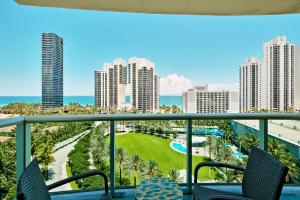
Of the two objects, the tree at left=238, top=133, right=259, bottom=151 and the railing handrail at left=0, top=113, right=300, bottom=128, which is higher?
the railing handrail at left=0, top=113, right=300, bottom=128

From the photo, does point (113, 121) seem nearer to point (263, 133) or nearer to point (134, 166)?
point (134, 166)

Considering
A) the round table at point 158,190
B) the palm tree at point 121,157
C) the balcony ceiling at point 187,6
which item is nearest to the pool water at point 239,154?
the round table at point 158,190

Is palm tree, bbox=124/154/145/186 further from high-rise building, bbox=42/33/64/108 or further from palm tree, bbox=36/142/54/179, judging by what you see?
high-rise building, bbox=42/33/64/108

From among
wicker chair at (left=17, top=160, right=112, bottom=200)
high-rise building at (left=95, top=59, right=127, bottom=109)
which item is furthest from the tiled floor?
high-rise building at (left=95, top=59, right=127, bottom=109)

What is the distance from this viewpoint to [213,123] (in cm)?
364

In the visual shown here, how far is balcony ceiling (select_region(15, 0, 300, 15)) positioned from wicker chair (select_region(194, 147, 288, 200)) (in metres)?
2.13

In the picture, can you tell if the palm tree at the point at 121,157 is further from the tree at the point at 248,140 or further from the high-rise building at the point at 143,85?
the high-rise building at the point at 143,85

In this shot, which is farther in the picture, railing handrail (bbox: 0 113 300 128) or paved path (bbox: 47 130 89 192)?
paved path (bbox: 47 130 89 192)

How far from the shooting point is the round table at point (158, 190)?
2.33m

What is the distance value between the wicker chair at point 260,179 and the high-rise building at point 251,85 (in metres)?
9.15

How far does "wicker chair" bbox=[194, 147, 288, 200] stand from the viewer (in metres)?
1.84

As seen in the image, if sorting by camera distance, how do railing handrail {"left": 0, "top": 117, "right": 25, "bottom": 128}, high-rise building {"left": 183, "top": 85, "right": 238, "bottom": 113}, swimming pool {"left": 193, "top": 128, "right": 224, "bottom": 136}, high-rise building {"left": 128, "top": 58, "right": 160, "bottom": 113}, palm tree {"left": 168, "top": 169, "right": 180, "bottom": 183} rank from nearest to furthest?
1. railing handrail {"left": 0, "top": 117, "right": 25, "bottom": 128}
2. swimming pool {"left": 193, "top": 128, "right": 224, "bottom": 136}
3. palm tree {"left": 168, "top": 169, "right": 180, "bottom": 183}
4. high-rise building {"left": 183, "top": 85, "right": 238, "bottom": 113}
5. high-rise building {"left": 128, "top": 58, "right": 160, "bottom": 113}

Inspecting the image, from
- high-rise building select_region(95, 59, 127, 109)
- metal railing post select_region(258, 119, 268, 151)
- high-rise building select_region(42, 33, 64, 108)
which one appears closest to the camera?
metal railing post select_region(258, 119, 268, 151)

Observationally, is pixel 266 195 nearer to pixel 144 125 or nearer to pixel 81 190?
pixel 144 125
